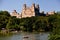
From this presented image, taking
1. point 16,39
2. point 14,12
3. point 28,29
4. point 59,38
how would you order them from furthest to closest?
1. point 14,12
2. point 28,29
3. point 16,39
4. point 59,38

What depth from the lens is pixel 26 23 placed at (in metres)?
54.0

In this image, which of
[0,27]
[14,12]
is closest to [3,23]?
[0,27]

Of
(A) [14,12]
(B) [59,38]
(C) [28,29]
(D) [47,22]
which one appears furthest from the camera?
(A) [14,12]

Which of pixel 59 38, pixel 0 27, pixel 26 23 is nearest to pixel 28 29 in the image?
pixel 26 23

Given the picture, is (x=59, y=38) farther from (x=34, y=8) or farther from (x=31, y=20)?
(x=34, y=8)

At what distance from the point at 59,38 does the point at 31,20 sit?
128 feet

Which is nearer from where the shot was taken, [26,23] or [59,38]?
[59,38]

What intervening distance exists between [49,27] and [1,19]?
12.0 m

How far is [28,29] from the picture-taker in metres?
51.7

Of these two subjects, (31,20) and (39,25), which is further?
(31,20)

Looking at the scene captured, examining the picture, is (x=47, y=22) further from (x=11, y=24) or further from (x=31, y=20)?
(x=11, y=24)

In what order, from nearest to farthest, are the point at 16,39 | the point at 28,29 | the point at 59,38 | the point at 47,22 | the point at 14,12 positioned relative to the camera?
the point at 59,38, the point at 16,39, the point at 28,29, the point at 47,22, the point at 14,12

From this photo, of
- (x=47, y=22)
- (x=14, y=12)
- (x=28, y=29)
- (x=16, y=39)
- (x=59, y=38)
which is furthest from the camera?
(x=14, y=12)

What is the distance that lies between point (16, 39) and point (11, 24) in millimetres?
22046
